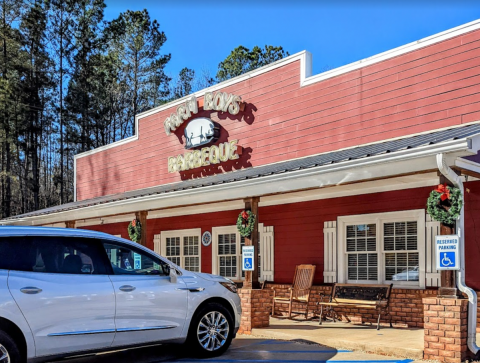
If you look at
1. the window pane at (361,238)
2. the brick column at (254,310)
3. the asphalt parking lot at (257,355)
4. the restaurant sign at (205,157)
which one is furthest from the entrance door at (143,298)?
the restaurant sign at (205,157)

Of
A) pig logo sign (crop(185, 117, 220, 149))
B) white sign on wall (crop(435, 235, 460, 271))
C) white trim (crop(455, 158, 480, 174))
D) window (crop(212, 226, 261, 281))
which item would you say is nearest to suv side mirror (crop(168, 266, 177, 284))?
white sign on wall (crop(435, 235, 460, 271))

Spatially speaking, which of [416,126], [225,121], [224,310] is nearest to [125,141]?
[225,121]

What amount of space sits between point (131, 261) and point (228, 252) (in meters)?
7.00

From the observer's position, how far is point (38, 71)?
3453 centimetres

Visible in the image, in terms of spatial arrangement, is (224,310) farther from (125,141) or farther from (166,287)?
(125,141)

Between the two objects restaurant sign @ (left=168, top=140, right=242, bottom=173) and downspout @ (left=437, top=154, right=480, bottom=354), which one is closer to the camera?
downspout @ (left=437, top=154, right=480, bottom=354)

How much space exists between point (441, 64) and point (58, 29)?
30.1 metres

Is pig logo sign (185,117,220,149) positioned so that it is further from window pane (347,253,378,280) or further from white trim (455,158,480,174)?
white trim (455,158,480,174)

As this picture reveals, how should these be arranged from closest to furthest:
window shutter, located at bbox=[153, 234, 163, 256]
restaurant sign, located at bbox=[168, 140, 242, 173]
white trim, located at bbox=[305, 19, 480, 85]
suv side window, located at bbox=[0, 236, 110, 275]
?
suv side window, located at bbox=[0, 236, 110, 275], white trim, located at bbox=[305, 19, 480, 85], restaurant sign, located at bbox=[168, 140, 242, 173], window shutter, located at bbox=[153, 234, 163, 256]

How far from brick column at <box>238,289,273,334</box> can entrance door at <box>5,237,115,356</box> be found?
3578 mm

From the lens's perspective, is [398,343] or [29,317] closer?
[29,317]

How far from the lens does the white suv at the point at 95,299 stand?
5.73 meters

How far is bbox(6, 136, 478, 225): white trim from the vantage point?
7039 millimetres

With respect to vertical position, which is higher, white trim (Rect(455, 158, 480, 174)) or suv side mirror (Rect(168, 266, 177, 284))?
white trim (Rect(455, 158, 480, 174))
